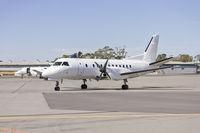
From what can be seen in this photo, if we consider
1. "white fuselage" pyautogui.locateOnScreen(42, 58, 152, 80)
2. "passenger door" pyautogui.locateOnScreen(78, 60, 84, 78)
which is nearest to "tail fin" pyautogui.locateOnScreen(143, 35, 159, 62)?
"white fuselage" pyautogui.locateOnScreen(42, 58, 152, 80)

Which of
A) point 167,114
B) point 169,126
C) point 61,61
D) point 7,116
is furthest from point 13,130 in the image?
point 61,61

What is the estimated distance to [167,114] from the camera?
11.3 meters

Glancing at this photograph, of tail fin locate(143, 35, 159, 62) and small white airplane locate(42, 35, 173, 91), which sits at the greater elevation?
tail fin locate(143, 35, 159, 62)

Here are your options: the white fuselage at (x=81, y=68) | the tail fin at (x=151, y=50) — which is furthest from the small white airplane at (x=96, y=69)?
the tail fin at (x=151, y=50)

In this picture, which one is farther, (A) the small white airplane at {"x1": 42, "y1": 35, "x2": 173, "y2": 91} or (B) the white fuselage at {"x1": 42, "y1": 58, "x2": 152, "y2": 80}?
(A) the small white airplane at {"x1": 42, "y1": 35, "x2": 173, "y2": 91}

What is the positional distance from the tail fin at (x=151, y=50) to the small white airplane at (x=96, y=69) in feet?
2.80

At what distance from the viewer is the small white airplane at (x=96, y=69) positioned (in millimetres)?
26844

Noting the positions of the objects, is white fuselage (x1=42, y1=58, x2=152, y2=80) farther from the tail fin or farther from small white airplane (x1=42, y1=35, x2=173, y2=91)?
the tail fin

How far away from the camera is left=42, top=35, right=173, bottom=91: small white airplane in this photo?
2684 cm

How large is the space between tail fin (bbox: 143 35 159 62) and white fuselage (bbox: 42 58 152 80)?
120 inches

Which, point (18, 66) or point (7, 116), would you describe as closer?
point (7, 116)

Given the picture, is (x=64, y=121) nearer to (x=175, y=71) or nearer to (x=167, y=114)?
(x=167, y=114)

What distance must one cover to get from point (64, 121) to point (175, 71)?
114 m

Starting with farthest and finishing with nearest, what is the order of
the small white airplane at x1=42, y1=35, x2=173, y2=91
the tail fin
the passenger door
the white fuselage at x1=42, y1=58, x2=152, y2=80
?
the tail fin
the passenger door
the small white airplane at x1=42, y1=35, x2=173, y2=91
the white fuselage at x1=42, y1=58, x2=152, y2=80
